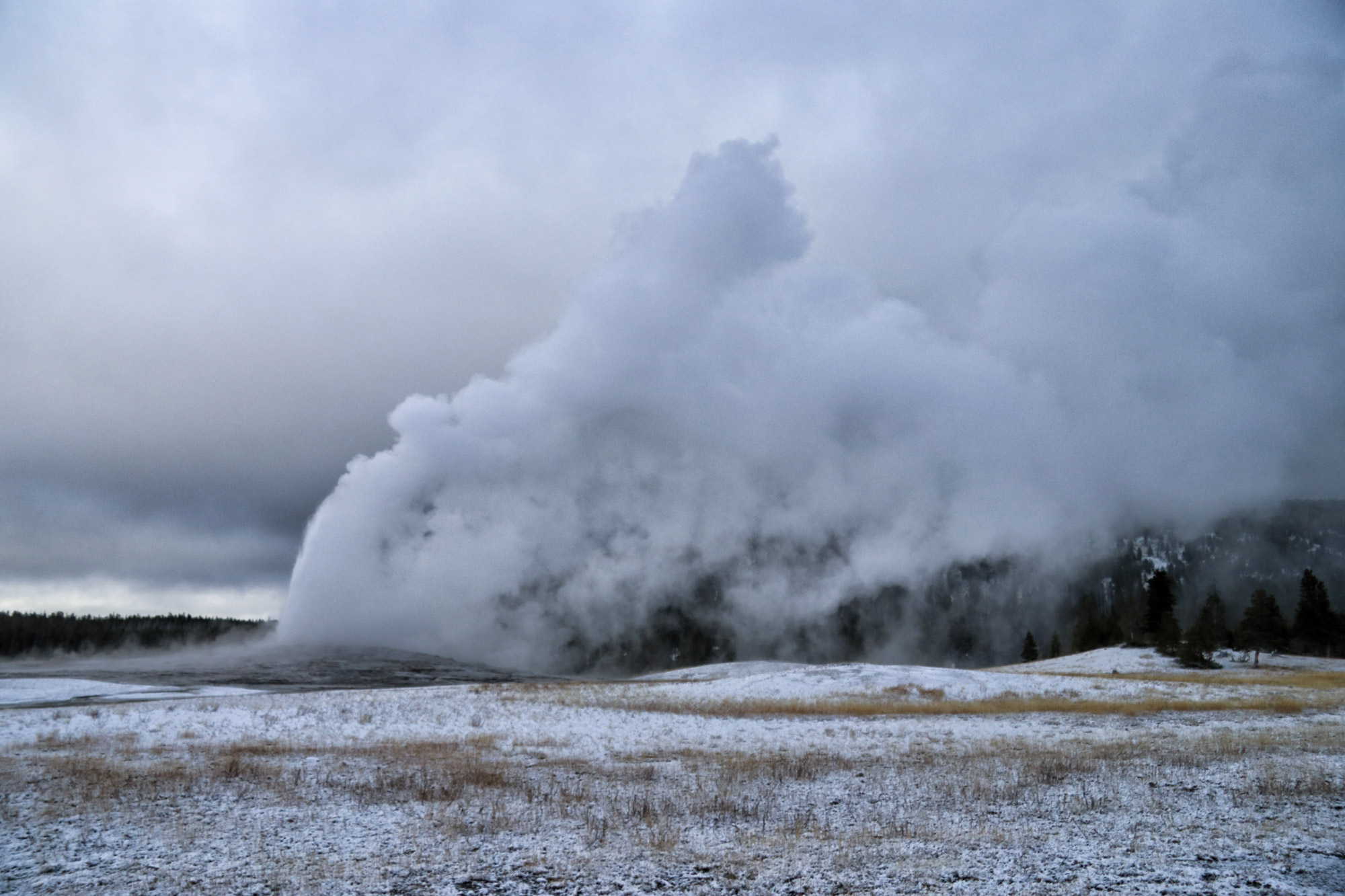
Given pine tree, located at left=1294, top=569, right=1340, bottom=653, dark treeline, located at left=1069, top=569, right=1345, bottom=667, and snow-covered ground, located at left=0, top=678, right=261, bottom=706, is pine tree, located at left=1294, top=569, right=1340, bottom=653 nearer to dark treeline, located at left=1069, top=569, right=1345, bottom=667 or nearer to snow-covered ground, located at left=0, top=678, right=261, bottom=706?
dark treeline, located at left=1069, top=569, right=1345, bottom=667

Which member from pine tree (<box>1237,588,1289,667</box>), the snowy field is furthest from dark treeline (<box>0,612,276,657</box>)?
pine tree (<box>1237,588,1289,667</box>)

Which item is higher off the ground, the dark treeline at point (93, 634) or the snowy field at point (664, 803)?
the snowy field at point (664, 803)

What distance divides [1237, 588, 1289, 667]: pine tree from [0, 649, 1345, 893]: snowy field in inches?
2431

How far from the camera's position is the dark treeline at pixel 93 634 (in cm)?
12744

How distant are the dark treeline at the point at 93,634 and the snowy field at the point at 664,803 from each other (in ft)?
398

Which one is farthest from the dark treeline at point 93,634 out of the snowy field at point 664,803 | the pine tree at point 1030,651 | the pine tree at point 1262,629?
the pine tree at point 1262,629

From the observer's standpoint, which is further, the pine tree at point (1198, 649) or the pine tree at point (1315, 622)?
the pine tree at point (1315, 622)

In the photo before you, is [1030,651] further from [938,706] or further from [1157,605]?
[938,706]

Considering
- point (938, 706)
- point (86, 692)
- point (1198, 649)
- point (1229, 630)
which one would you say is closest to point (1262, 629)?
point (1229, 630)

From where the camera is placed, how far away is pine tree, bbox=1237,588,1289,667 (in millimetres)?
83250

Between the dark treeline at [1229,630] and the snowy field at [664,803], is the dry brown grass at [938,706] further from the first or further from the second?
the dark treeline at [1229,630]

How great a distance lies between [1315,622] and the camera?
90688 mm

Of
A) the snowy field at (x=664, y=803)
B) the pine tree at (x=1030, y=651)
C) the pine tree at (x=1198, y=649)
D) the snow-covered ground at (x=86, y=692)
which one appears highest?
the snowy field at (x=664, y=803)

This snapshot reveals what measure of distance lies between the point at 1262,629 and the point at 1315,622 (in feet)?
44.0
